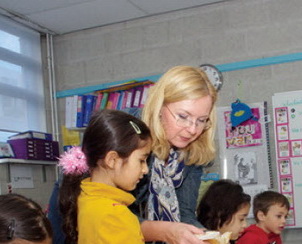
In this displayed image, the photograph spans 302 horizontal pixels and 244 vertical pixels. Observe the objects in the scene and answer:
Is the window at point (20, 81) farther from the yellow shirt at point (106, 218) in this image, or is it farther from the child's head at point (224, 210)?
the yellow shirt at point (106, 218)

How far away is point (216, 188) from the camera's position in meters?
3.25

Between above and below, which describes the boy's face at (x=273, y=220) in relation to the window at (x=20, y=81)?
below

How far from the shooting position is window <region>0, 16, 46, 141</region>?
15.1 feet

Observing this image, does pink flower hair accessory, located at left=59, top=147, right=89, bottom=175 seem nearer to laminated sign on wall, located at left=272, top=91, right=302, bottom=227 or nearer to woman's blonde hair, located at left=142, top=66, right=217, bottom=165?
woman's blonde hair, located at left=142, top=66, right=217, bottom=165

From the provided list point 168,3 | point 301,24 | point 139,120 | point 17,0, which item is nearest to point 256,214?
point 301,24

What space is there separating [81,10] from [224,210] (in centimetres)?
237

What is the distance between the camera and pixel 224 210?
10.0 feet

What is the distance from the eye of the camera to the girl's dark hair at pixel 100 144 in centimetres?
168

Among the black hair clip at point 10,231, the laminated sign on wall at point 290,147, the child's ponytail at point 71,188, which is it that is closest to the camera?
the black hair clip at point 10,231

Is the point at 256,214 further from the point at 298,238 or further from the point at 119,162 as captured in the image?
the point at 119,162

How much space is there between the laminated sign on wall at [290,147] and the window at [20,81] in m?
2.26

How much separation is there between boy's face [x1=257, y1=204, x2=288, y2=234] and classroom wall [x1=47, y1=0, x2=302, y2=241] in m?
0.54

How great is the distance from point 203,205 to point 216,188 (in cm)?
15

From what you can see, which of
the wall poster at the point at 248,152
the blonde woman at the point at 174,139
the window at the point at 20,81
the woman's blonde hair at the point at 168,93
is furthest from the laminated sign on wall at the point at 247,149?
the woman's blonde hair at the point at 168,93
